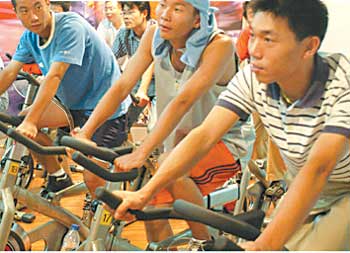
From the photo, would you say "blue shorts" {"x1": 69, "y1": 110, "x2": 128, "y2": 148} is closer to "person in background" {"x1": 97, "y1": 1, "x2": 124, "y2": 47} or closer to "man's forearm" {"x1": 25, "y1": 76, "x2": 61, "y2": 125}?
"man's forearm" {"x1": 25, "y1": 76, "x2": 61, "y2": 125}

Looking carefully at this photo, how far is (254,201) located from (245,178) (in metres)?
0.14

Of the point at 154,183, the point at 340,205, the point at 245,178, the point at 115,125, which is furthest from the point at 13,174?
the point at 340,205

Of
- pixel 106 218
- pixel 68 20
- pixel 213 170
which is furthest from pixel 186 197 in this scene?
pixel 68 20

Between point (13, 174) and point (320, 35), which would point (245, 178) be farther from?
point (320, 35)

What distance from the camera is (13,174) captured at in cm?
257

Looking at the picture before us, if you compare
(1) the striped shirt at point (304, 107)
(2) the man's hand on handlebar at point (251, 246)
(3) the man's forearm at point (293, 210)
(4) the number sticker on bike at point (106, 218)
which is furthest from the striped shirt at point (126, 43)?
(2) the man's hand on handlebar at point (251, 246)

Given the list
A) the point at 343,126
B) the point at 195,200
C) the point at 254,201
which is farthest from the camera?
the point at 254,201

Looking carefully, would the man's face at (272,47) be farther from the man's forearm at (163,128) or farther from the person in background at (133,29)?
the person in background at (133,29)

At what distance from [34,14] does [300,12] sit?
5.17 feet

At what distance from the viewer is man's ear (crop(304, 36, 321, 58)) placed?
1.50 m

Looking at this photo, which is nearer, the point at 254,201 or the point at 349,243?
the point at 349,243

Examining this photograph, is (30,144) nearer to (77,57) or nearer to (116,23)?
(77,57)

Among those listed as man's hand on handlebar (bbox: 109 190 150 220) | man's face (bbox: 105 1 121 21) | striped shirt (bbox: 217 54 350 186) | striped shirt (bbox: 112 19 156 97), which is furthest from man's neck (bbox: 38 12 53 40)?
man's face (bbox: 105 1 121 21)

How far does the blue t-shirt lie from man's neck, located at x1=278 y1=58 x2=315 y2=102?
138cm
